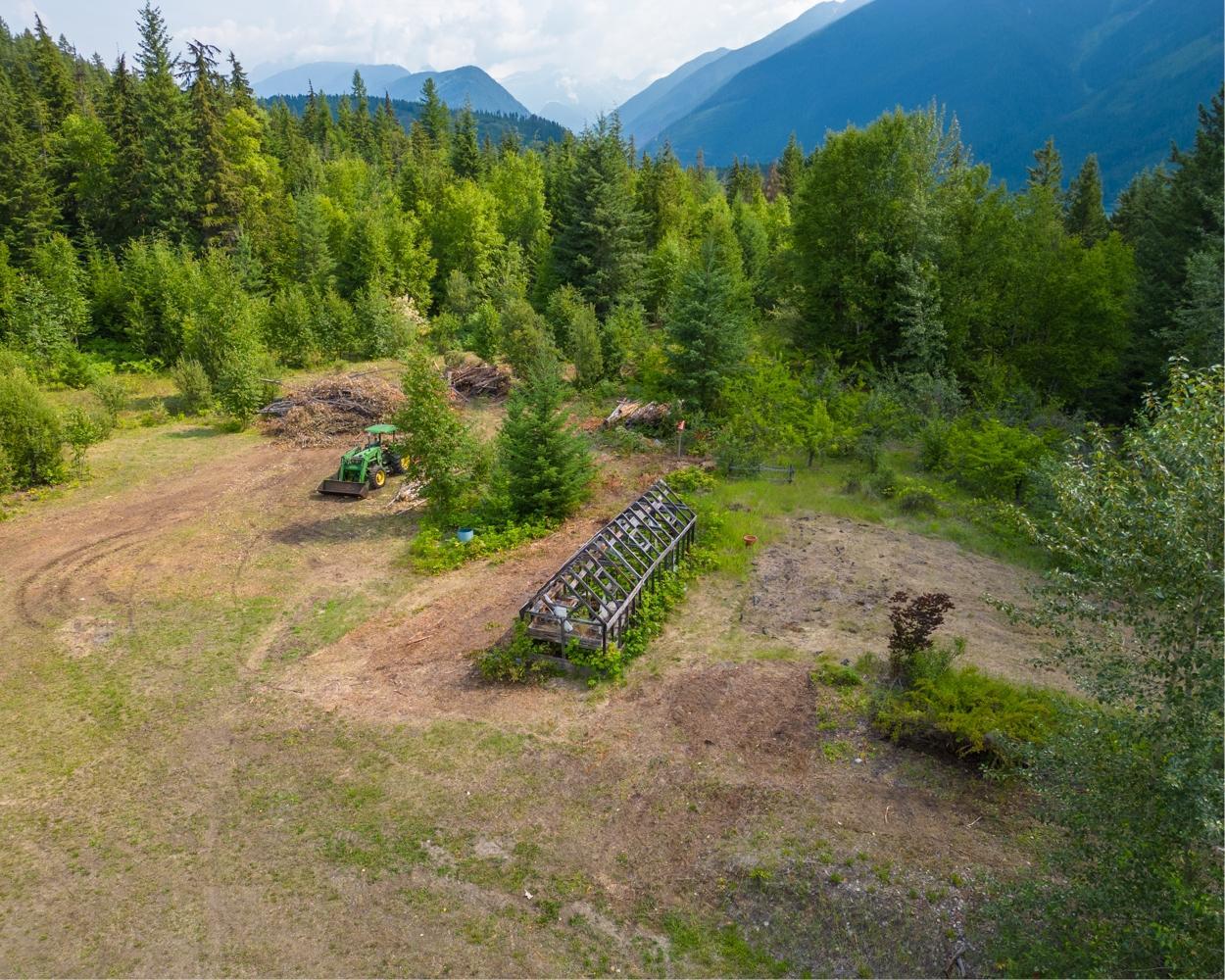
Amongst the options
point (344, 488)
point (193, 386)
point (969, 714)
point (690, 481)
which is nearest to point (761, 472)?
point (690, 481)

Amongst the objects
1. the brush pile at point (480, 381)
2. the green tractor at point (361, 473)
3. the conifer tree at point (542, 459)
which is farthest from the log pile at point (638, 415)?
the green tractor at point (361, 473)

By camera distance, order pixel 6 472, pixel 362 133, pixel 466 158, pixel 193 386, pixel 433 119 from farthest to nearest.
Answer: pixel 433 119 < pixel 362 133 < pixel 466 158 < pixel 193 386 < pixel 6 472

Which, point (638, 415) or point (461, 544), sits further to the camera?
point (638, 415)

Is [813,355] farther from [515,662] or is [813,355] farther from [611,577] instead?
[515,662]

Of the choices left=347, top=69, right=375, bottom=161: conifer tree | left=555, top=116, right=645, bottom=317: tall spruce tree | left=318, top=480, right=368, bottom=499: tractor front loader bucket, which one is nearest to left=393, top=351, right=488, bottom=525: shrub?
left=318, top=480, right=368, bottom=499: tractor front loader bucket

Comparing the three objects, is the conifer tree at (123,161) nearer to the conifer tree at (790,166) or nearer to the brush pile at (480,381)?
the brush pile at (480,381)

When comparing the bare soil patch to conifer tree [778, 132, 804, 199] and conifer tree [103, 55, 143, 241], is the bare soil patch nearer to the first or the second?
conifer tree [103, 55, 143, 241]
